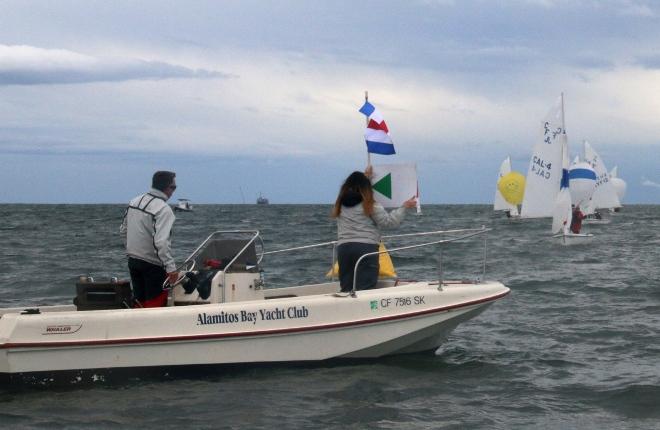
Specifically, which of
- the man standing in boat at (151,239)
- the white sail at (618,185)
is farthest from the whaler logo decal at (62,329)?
the white sail at (618,185)

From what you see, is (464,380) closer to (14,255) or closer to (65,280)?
(65,280)

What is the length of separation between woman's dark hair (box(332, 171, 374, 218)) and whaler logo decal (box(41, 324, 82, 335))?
2641mm

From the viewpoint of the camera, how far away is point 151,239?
832cm

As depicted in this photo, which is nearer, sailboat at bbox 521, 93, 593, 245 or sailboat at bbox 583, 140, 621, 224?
sailboat at bbox 521, 93, 593, 245

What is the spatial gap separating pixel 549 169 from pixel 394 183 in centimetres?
3072

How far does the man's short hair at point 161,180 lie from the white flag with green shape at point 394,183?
2026mm

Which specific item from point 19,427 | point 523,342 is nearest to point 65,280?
point 523,342

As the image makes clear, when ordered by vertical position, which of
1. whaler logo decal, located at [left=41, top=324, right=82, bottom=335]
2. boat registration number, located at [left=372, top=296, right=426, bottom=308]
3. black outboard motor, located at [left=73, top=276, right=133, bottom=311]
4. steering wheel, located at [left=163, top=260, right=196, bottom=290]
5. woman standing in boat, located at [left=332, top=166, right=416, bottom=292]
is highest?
woman standing in boat, located at [left=332, top=166, right=416, bottom=292]

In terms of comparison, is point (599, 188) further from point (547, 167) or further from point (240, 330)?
point (240, 330)

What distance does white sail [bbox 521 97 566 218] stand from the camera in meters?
38.2

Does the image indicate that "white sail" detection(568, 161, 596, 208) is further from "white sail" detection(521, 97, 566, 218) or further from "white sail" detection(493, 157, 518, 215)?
"white sail" detection(493, 157, 518, 215)

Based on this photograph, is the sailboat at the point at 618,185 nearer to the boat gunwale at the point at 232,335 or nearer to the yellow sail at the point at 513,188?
the yellow sail at the point at 513,188

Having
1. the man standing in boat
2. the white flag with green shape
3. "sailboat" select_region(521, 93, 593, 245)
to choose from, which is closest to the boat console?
the man standing in boat

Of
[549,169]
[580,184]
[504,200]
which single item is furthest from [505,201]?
[549,169]
